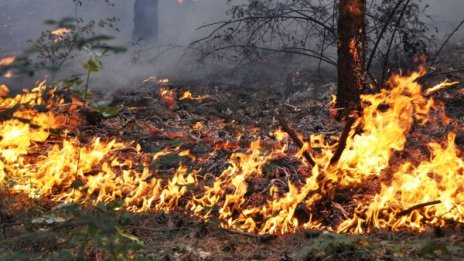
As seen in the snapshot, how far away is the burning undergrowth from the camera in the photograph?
3.85 m

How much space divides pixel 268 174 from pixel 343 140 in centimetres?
100

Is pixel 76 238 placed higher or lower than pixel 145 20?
lower

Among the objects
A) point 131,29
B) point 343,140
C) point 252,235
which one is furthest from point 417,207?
point 131,29

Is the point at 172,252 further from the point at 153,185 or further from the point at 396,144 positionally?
the point at 396,144

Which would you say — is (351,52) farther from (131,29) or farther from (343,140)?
(131,29)

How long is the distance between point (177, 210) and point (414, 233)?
2.16 m

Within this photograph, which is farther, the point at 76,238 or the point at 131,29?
the point at 131,29

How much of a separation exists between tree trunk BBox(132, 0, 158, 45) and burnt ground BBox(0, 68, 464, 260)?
216 inches

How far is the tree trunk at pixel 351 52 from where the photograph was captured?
5.56 meters

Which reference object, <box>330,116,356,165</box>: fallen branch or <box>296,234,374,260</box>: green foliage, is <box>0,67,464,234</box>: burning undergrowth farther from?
<box>296,234,374,260</box>: green foliage

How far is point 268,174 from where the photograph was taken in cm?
467

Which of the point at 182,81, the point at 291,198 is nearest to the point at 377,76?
the point at 182,81

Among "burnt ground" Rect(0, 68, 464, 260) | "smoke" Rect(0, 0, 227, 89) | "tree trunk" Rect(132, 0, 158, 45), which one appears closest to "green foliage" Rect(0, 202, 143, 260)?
"burnt ground" Rect(0, 68, 464, 260)

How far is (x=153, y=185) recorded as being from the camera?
456cm
